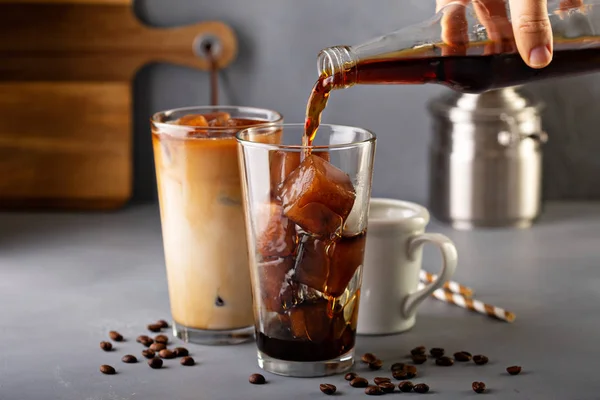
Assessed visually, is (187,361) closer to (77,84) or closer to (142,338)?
(142,338)

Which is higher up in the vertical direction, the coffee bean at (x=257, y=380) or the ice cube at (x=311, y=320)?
the ice cube at (x=311, y=320)

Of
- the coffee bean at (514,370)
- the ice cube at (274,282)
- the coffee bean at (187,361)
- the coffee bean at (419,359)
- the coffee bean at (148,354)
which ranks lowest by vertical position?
the coffee bean at (514,370)

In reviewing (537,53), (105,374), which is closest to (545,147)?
(537,53)

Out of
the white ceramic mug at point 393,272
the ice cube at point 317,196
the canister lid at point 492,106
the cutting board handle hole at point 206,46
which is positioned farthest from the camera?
the cutting board handle hole at point 206,46

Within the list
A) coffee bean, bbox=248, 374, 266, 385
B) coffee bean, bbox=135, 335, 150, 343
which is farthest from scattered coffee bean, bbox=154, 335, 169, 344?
coffee bean, bbox=248, 374, 266, 385

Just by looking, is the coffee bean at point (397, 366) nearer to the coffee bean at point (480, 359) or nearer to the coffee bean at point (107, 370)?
the coffee bean at point (480, 359)

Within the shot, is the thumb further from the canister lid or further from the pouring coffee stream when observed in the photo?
the canister lid

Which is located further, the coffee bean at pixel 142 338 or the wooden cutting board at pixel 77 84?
the wooden cutting board at pixel 77 84

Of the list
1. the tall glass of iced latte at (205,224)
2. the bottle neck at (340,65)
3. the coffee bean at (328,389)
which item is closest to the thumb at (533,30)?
the bottle neck at (340,65)
